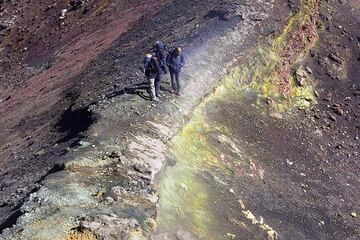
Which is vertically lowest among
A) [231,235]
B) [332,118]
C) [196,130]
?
[332,118]

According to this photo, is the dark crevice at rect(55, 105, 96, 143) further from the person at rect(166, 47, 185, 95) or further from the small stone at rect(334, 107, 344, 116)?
the small stone at rect(334, 107, 344, 116)

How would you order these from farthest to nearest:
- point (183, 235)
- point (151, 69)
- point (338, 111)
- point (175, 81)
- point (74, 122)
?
point (338, 111) → point (74, 122) → point (175, 81) → point (151, 69) → point (183, 235)

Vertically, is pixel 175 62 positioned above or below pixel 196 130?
above

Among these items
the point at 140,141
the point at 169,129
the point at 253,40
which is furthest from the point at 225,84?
the point at 140,141

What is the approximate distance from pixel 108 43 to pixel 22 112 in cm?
589

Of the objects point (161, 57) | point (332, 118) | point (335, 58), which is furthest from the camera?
point (335, 58)

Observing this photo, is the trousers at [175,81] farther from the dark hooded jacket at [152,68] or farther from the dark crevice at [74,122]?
the dark crevice at [74,122]

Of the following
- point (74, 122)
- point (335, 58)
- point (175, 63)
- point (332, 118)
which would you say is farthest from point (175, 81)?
point (335, 58)

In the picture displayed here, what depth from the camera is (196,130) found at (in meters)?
16.9

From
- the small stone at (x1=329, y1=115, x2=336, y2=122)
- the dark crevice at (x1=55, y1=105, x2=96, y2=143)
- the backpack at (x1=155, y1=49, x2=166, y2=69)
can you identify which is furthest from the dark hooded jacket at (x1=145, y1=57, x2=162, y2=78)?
the small stone at (x1=329, y1=115, x2=336, y2=122)

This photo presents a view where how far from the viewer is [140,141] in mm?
Answer: 14695

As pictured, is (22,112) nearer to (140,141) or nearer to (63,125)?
(63,125)

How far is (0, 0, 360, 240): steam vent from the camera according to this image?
12.3 meters

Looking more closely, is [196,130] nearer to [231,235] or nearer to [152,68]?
[152,68]
